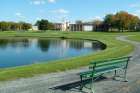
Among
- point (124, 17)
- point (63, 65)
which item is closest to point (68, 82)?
point (63, 65)

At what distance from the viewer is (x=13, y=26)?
164500mm

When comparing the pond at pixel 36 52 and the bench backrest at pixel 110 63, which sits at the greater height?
the bench backrest at pixel 110 63

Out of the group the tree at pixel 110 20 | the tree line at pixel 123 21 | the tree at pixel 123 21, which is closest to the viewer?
the tree at pixel 123 21

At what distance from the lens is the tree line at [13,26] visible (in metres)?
152

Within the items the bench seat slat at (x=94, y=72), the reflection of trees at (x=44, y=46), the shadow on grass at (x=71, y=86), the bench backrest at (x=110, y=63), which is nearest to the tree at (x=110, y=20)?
the reflection of trees at (x=44, y=46)

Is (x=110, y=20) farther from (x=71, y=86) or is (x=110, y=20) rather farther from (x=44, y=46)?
(x=71, y=86)

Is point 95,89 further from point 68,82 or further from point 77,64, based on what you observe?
point 77,64

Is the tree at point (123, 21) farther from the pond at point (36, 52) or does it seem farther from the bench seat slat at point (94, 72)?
the bench seat slat at point (94, 72)

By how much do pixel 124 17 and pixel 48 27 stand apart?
158 ft

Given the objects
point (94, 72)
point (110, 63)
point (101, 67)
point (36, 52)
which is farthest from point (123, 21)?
point (94, 72)

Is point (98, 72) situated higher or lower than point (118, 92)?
higher

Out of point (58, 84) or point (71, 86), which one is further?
point (58, 84)

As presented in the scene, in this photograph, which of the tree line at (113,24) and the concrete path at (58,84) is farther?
the tree line at (113,24)

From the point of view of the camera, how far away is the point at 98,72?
9.98 m
